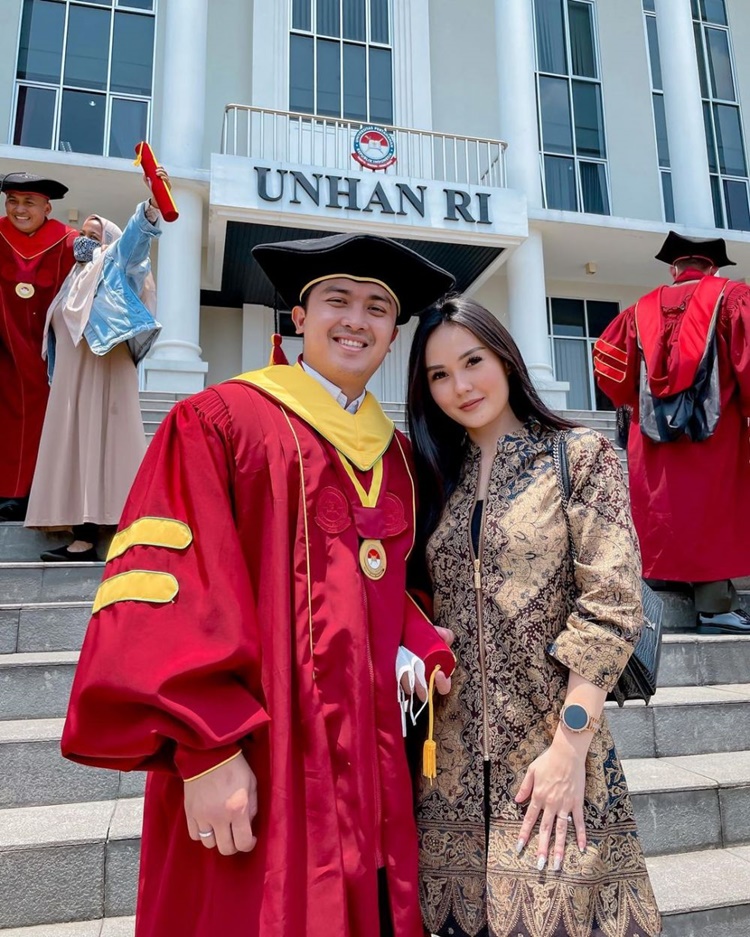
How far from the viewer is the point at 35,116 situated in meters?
10.0

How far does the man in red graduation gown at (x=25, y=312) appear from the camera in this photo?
4062 mm

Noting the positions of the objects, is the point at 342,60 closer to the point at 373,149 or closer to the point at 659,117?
the point at 373,149

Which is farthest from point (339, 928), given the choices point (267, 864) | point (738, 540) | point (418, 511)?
point (738, 540)

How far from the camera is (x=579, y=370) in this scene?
12102mm

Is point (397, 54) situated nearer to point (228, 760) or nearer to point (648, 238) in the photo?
point (648, 238)

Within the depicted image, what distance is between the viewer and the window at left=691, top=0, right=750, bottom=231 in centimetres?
1269

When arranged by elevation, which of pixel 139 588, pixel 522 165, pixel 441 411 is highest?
pixel 522 165

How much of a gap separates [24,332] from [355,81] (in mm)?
9283

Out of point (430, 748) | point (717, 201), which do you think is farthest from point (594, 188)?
point (430, 748)

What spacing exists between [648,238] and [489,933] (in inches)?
453

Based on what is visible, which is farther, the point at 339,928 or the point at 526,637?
the point at 526,637

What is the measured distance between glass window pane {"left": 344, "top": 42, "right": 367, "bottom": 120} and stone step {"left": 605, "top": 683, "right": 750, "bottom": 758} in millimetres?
10809

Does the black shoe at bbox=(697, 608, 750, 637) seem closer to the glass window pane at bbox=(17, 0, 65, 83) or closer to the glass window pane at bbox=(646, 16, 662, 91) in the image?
the glass window pane at bbox=(17, 0, 65, 83)

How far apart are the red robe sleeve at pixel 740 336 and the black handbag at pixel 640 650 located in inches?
108
